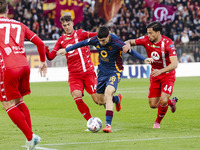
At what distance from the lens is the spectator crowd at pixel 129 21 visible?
103 ft

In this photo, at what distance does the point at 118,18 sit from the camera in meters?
33.9

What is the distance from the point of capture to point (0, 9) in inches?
283

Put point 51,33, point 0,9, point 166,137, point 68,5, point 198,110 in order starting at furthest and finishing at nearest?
point 51,33 < point 68,5 < point 198,110 < point 166,137 < point 0,9

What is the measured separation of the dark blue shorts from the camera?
955 cm

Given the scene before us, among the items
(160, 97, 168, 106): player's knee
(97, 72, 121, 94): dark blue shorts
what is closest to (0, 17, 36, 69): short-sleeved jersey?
(97, 72, 121, 94): dark blue shorts

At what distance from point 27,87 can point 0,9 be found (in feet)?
3.98

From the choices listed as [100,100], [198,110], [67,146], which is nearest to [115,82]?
[100,100]

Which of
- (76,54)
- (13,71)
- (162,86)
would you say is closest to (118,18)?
(76,54)

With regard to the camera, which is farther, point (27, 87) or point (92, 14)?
point (92, 14)

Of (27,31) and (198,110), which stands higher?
(27,31)

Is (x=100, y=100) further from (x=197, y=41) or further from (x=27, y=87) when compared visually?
(x=197, y=41)

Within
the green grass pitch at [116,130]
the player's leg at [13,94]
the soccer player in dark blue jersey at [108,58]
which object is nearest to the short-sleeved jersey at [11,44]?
the player's leg at [13,94]

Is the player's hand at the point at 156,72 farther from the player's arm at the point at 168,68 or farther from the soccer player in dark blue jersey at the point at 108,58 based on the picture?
the soccer player in dark blue jersey at the point at 108,58

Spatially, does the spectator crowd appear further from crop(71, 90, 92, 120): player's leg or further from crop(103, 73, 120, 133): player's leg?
crop(103, 73, 120, 133): player's leg
